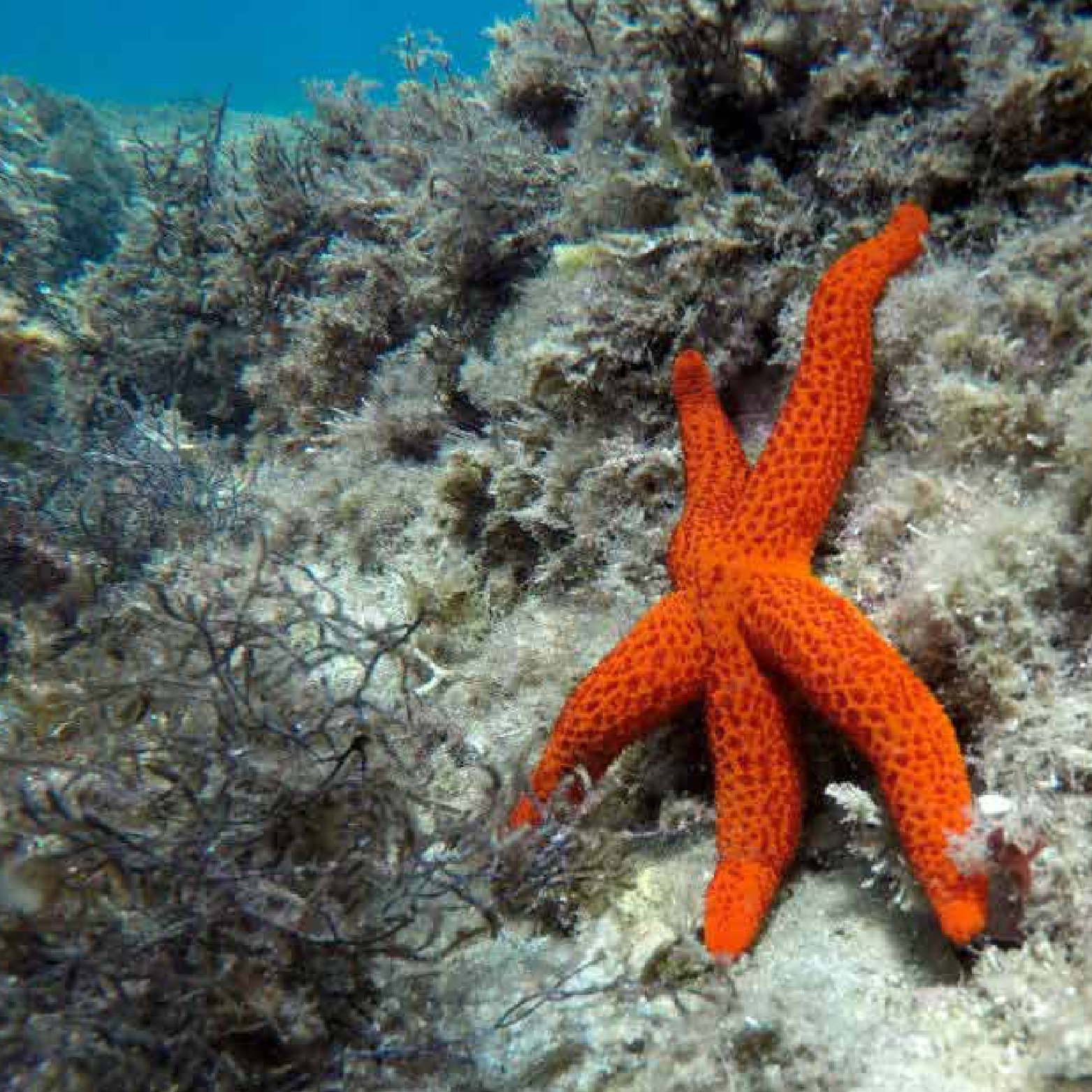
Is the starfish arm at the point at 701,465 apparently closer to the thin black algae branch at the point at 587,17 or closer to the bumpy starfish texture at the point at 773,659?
the bumpy starfish texture at the point at 773,659

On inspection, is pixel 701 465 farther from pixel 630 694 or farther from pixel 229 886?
pixel 229 886

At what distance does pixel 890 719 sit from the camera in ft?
8.60

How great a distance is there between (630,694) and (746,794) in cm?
55

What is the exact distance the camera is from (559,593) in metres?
4.39

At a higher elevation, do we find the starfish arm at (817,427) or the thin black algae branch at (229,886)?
the starfish arm at (817,427)

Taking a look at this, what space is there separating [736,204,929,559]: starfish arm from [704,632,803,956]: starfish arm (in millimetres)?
470

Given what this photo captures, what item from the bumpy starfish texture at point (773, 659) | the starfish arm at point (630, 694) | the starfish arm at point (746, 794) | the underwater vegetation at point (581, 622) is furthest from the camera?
the starfish arm at point (630, 694)

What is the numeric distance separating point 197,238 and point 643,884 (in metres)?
7.85

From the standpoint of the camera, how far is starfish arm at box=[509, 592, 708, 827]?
123 inches

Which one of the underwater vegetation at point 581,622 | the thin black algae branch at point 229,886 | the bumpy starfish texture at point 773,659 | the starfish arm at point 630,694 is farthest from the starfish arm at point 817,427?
the thin black algae branch at point 229,886

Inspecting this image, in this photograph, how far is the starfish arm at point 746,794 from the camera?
2787 mm

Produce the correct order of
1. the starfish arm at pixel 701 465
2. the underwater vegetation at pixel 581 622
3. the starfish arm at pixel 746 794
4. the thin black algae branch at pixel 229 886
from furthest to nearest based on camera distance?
1. the starfish arm at pixel 701 465
2. the starfish arm at pixel 746 794
3. the underwater vegetation at pixel 581 622
4. the thin black algae branch at pixel 229 886

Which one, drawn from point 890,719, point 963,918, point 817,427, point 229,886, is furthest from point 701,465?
point 229,886

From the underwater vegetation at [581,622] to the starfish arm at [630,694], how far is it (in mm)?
221
